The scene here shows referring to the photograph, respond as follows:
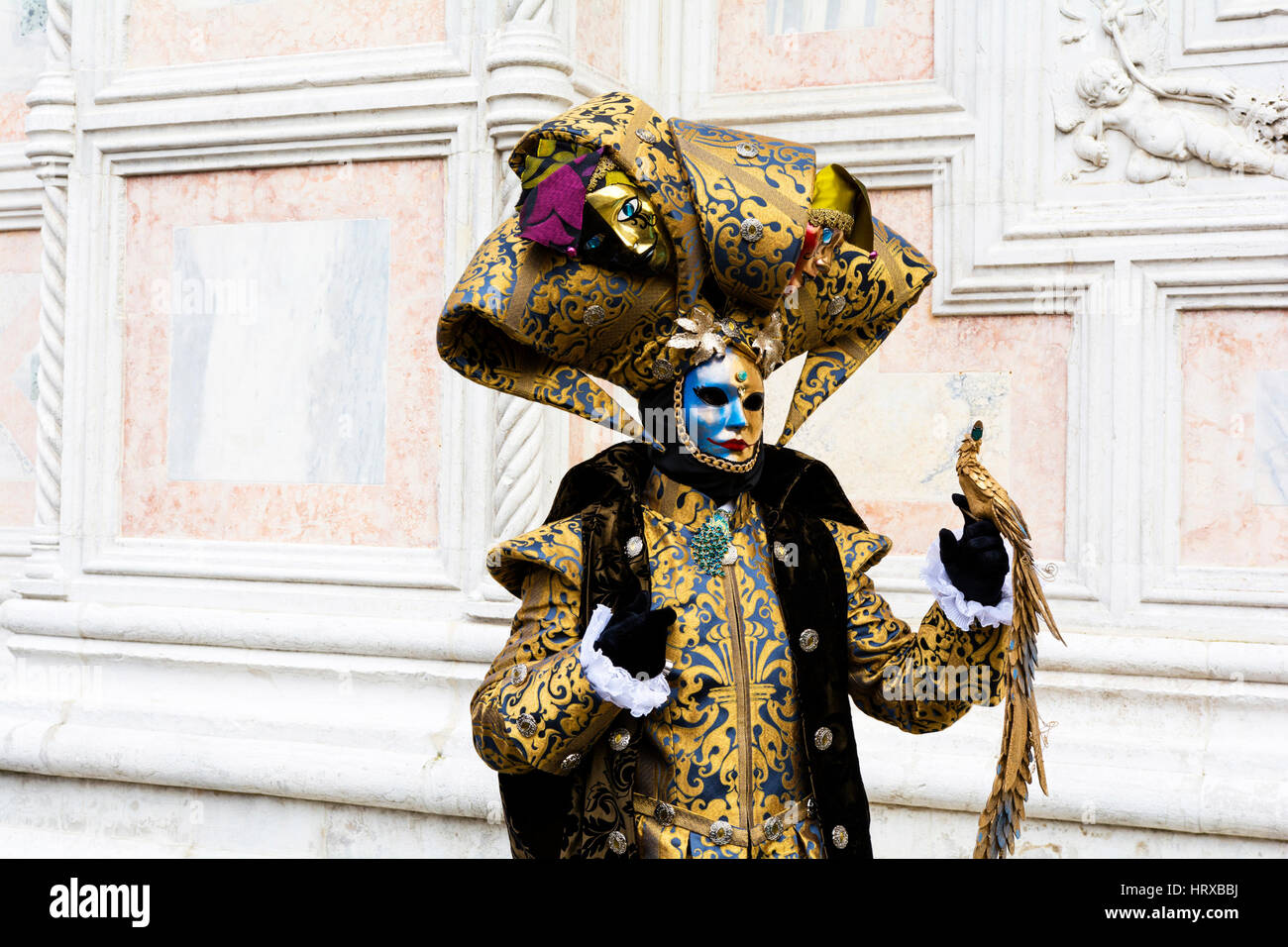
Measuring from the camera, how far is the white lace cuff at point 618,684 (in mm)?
1999

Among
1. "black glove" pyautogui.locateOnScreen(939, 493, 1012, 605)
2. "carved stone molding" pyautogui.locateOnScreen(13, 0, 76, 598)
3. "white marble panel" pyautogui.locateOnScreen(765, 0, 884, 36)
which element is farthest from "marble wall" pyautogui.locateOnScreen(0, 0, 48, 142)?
"black glove" pyautogui.locateOnScreen(939, 493, 1012, 605)

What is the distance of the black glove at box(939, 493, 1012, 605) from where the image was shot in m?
2.04

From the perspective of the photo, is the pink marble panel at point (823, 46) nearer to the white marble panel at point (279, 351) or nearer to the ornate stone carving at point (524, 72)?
the ornate stone carving at point (524, 72)

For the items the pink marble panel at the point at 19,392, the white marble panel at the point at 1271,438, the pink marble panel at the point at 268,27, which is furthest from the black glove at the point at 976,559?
the pink marble panel at the point at 19,392

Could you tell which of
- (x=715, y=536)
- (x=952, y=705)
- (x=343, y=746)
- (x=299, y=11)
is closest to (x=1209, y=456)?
(x=952, y=705)

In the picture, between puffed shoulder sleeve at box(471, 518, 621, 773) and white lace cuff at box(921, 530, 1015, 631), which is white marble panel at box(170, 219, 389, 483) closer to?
puffed shoulder sleeve at box(471, 518, 621, 773)

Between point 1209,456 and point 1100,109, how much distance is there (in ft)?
3.62

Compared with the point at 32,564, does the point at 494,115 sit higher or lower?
higher

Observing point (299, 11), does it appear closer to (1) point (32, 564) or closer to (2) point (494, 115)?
(2) point (494, 115)

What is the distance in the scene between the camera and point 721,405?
2.26 m

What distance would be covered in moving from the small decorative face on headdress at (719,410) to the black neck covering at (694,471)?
0.7 inches

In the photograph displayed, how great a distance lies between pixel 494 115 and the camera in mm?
3959

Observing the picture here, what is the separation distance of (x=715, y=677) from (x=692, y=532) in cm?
27

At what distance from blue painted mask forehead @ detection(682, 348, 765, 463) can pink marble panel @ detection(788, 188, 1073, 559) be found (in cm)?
183
